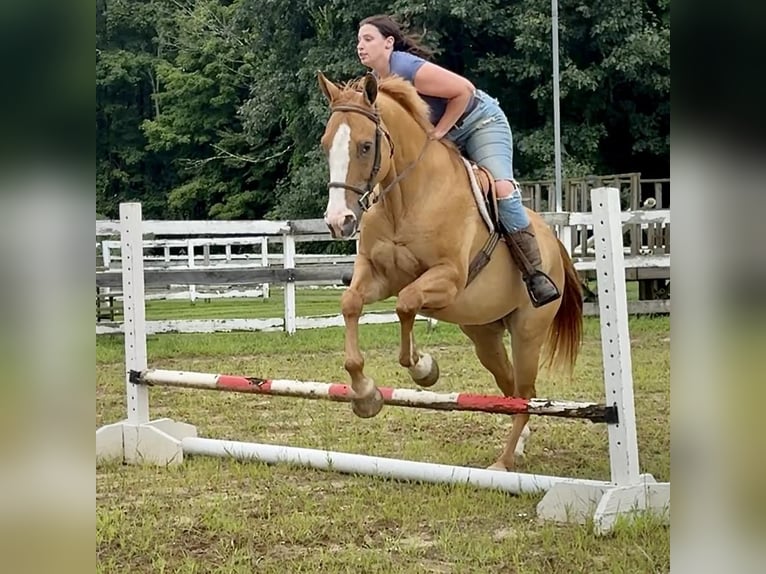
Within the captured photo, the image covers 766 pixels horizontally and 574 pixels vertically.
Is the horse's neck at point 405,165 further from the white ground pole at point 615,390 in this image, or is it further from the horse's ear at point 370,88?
the white ground pole at point 615,390

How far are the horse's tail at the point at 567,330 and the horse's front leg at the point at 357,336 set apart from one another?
3.31 ft

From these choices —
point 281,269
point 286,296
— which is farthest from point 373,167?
point 286,296

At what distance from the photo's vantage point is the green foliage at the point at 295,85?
→ 4.54 meters

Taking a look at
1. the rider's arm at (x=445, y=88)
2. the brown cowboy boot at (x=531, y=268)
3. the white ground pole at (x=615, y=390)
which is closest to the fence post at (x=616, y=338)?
the white ground pole at (x=615, y=390)

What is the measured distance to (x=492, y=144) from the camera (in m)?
2.82

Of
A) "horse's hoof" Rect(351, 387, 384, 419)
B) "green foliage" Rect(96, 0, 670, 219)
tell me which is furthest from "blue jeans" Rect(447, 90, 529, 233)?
"green foliage" Rect(96, 0, 670, 219)

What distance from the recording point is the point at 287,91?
4555 mm

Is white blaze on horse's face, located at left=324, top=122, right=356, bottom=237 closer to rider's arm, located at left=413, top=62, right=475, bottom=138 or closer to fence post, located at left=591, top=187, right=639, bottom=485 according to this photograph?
rider's arm, located at left=413, top=62, right=475, bottom=138

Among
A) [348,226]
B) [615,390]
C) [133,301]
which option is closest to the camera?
[348,226]

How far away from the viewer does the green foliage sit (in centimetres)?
454

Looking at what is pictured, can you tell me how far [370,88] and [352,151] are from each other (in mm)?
212

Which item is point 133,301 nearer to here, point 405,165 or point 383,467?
point 383,467
